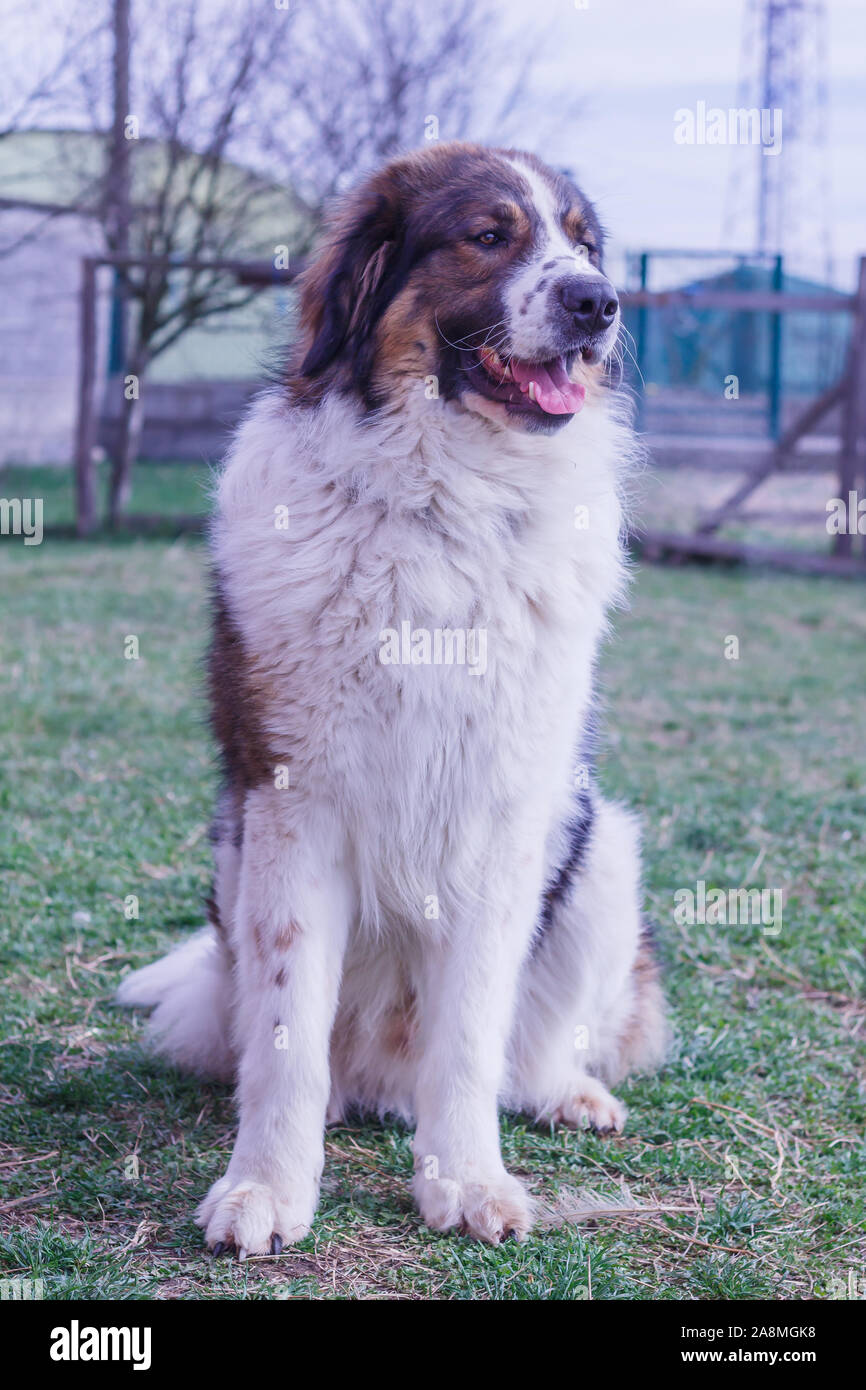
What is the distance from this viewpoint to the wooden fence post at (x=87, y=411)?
11.6m

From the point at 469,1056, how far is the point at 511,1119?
56cm

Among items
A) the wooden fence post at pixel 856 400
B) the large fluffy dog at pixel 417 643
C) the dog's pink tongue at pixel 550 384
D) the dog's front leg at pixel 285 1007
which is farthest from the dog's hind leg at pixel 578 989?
the wooden fence post at pixel 856 400

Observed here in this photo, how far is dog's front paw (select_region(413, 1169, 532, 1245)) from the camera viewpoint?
2523 mm

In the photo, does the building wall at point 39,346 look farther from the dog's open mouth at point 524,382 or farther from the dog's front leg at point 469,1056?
the dog's front leg at point 469,1056

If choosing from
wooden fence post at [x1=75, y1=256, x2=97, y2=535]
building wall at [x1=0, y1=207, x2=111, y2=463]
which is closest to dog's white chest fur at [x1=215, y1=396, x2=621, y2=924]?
wooden fence post at [x1=75, y1=256, x2=97, y2=535]

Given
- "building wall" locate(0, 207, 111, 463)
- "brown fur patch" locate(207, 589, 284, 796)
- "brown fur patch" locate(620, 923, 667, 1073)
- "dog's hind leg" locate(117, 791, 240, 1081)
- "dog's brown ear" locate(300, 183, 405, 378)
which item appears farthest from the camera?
"building wall" locate(0, 207, 111, 463)

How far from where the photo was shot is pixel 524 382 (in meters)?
2.62

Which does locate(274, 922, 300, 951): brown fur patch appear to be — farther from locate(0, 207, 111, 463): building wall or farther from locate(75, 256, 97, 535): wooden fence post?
locate(0, 207, 111, 463): building wall

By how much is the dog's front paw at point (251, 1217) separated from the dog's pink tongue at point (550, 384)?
5.26 ft

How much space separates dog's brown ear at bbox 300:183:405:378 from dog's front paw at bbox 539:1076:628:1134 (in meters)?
1.72

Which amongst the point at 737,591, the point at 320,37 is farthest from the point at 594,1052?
the point at 320,37

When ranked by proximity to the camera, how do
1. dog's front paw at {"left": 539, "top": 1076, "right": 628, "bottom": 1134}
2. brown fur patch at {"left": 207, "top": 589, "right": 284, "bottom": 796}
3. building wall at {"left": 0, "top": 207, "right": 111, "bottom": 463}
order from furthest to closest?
1. building wall at {"left": 0, "top": 207, "right": 111, "bottom": 463}
2. dog's front paw at {"left": 539, "top": 1076, "right": 628, "bottom": 1134}
3. brown fur patch at {"left": 207, "top": 589, "right": 284, "bottom": 796}

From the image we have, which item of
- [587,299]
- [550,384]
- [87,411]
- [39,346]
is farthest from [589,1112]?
[39,346]

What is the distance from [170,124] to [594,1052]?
11439 mm
